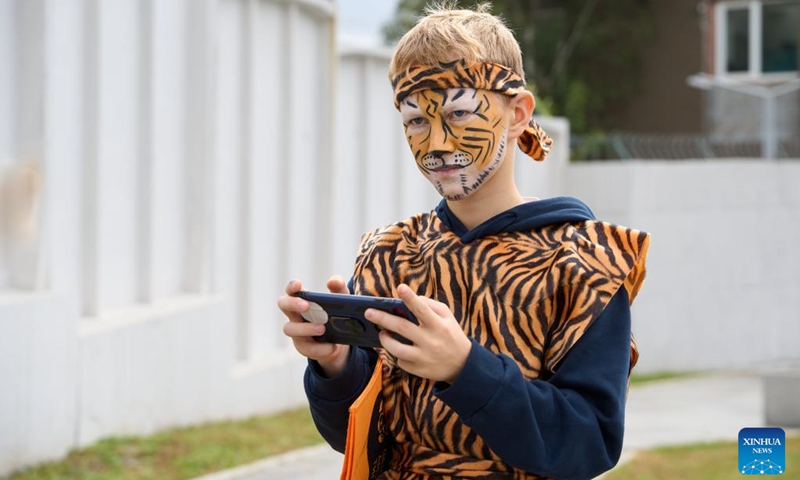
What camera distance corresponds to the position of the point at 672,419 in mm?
10016

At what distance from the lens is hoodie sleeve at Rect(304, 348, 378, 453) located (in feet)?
8.16

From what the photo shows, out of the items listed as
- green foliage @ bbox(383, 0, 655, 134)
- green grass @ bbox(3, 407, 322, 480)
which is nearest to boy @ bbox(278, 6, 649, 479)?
green grass @ bbox(3, 407, 322, 480)

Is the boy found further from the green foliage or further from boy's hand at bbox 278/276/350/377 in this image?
the green foliage

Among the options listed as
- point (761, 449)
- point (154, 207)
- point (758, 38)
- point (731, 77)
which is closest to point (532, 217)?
point (761, 449)

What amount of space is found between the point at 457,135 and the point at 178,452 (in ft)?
15.1

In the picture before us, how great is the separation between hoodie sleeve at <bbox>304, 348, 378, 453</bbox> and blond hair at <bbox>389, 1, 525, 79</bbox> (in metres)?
0.64

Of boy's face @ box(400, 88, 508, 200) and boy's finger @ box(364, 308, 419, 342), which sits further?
boy's face @ box(400, 88, 508, 200)

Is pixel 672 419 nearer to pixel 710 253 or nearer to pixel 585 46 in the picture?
pixel 710 253

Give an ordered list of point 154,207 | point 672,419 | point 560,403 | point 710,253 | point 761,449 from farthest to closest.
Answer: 1. point 710,253
2. point 672,419
3. point 154,207
4. point 761,449
5. point 560,403

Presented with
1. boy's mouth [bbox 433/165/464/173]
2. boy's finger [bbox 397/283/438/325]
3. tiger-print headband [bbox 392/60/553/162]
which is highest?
tiger-print headband [bbox 392/60/553/162]

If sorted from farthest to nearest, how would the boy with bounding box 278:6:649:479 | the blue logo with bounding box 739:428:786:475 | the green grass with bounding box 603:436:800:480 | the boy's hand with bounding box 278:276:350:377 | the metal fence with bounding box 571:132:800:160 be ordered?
the metal fence with bounding box 571:132:800:160 < the green grass with bounding box 603:436:800:480 < the blue logo with bounding box 739:428:786:475 < the boy's hand with bounding box 278:276:350:377 < the boy with bounding box 278:6:649:479

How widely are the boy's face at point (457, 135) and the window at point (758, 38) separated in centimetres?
2382

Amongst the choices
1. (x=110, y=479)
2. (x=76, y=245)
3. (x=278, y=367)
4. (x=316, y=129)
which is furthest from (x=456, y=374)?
(x=316, y=129)

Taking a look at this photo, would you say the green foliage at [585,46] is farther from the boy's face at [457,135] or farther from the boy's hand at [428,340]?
the boy's hand at [428,340]
